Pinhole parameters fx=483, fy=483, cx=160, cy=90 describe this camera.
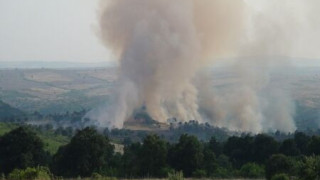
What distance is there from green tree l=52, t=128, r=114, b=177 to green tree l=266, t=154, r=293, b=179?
9980 millimetres

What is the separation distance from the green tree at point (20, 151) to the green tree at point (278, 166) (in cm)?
1327

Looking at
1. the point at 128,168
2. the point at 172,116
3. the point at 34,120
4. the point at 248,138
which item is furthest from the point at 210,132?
the point at 128,168

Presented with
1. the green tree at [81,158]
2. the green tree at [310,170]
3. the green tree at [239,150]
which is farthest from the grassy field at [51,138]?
the green tree at [310,170]

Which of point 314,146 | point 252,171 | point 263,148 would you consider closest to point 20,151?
point 252,171

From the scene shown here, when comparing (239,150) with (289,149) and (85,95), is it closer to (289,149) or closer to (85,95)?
(289,149)

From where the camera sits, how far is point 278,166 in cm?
2377

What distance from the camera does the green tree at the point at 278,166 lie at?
928 inches

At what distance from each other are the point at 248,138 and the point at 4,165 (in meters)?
17.1

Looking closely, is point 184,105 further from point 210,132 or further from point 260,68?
point 260,68

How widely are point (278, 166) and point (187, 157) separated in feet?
20.7

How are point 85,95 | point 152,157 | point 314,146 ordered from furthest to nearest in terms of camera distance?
1. point 85,95
2. point 314,146
3. point 152,157

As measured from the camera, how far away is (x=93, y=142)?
29000 millimetres

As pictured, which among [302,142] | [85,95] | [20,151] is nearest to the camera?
[20,151]

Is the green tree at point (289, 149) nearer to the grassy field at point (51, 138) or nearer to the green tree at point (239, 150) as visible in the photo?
the green tree at point (239, 150)
